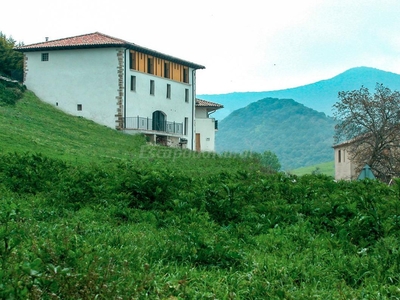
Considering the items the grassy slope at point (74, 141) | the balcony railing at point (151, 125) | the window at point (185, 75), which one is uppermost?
the window at point (185, 75)

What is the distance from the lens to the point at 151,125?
46156 mm

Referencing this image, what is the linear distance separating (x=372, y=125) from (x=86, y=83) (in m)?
21.4

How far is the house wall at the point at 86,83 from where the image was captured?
141 feet

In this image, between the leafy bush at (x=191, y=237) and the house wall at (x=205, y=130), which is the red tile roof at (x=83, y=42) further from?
the leafy bush at (x=191, y=237)

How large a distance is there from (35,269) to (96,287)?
519 mm

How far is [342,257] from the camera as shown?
6789 millimetres

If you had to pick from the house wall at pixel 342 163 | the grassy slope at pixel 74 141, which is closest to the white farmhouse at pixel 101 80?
the grassy slope at pixel 74 141

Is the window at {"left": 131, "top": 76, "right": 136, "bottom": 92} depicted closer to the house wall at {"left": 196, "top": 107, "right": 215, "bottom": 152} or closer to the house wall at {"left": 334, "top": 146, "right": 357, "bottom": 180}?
the house wall at {"left": 196, "top": 107, "right": 215, "bottom": 152}

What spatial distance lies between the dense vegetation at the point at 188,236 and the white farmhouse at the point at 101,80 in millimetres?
28934

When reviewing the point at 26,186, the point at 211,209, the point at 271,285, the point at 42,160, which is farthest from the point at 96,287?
the point at 42,160

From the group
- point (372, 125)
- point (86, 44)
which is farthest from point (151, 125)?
point (372, 125)

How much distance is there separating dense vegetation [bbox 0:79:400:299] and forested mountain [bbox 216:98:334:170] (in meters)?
120

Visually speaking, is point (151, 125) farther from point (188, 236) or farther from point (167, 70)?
point (188, 236)

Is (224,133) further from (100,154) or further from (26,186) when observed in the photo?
(26,186)
